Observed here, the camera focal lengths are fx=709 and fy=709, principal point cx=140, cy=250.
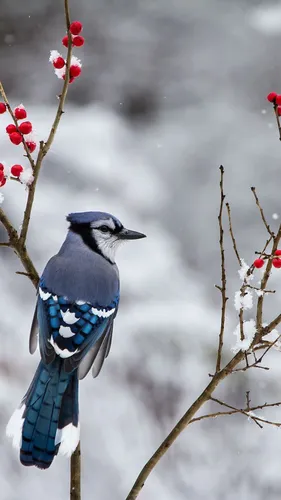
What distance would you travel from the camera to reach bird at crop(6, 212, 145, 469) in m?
1.20

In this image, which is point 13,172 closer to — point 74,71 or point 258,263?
point 74,71

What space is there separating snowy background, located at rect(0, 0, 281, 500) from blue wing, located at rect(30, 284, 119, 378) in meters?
1.91

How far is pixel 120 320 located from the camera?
12.6ft

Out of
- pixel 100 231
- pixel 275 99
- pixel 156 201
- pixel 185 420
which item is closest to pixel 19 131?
pixel 100 231

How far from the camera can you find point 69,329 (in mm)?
1342

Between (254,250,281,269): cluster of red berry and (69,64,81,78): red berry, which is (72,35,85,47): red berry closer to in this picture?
(69,64,81,78): red berry

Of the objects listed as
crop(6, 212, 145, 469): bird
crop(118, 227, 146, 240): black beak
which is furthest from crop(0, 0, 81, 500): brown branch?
crop(118, 227, 146, 240): black beak

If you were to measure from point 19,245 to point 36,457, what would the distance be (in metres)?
0.37

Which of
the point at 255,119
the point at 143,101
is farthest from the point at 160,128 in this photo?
the point at 255,119

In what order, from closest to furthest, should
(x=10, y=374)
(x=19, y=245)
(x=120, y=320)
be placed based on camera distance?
(x=19, y=245) < (x=10, y=374) < (x=120, y=320)

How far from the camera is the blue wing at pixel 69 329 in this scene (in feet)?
4.36

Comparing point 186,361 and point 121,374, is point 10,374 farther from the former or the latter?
point 186,361

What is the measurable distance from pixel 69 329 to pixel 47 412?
164 millimetres

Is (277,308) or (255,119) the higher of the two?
(255,119)
